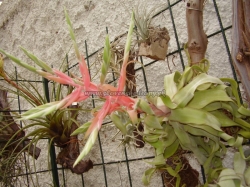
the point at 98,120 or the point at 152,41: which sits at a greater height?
the point at 152,41

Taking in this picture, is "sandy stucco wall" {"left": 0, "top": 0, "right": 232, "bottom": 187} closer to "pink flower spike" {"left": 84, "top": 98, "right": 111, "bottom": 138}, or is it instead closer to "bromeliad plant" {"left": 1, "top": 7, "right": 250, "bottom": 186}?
"bromeliad plant" {"left": 1, "top": 7, "right": 250, "bottom": 186}

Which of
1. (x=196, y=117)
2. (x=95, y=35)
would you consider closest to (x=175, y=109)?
(x=196, y=117)

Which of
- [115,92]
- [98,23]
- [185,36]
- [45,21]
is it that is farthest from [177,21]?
[45,21]

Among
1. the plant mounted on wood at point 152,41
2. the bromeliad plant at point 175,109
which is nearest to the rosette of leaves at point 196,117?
the bromeliad plant at point 175,109

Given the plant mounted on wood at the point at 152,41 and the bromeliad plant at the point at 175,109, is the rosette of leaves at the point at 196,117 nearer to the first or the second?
the bromeliad plant at the point at 175,109

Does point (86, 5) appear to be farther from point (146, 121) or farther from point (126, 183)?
point (146, 121)

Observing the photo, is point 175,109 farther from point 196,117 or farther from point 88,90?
point 88,90

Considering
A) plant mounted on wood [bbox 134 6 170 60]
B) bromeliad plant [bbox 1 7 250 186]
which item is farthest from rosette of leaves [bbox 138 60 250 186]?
plant mounted on wood [bbox 134 6 170 60]
